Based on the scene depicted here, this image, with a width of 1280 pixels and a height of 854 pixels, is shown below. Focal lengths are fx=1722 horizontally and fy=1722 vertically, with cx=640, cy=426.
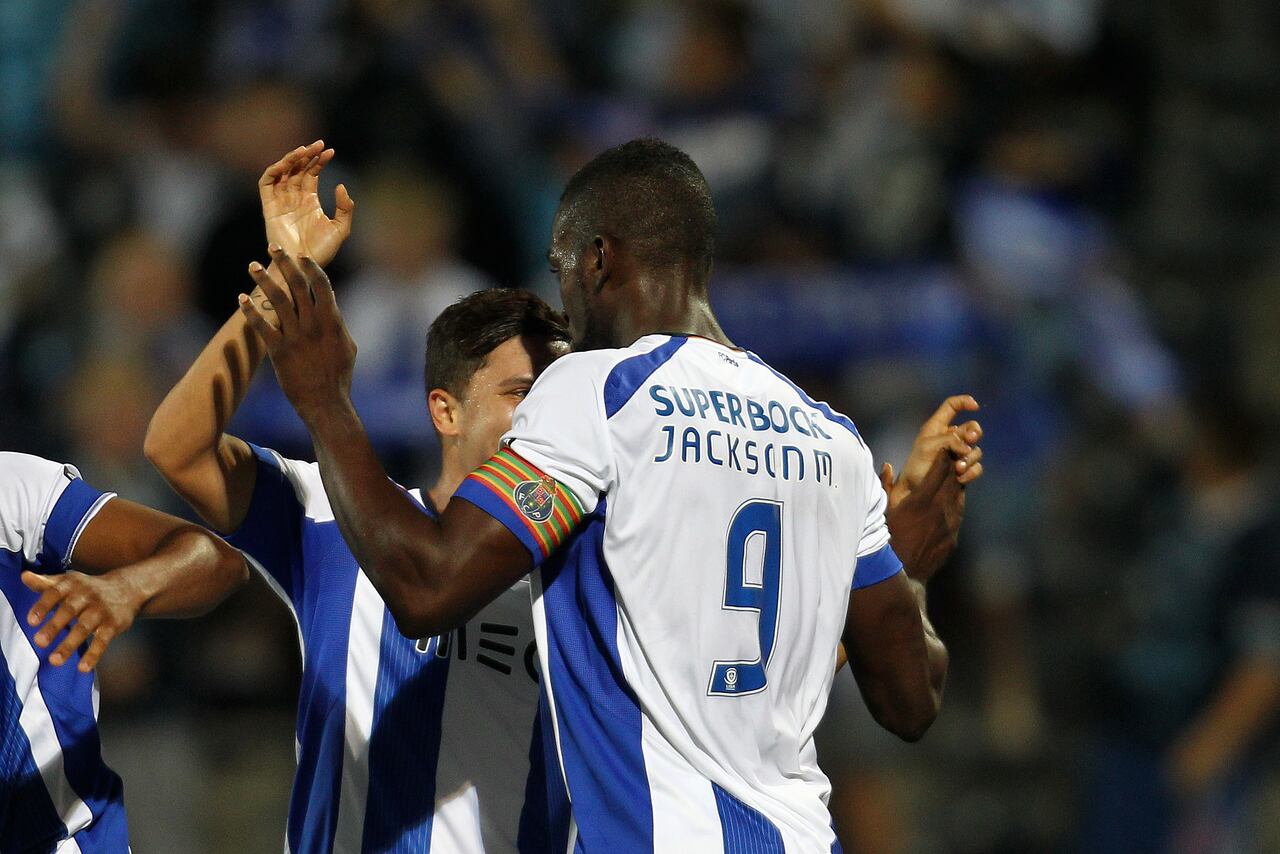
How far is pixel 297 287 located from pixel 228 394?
2.10 ft

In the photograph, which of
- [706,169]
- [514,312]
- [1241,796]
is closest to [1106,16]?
[706,169]

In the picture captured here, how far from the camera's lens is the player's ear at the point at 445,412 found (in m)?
3.76

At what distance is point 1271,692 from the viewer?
7.73 metres

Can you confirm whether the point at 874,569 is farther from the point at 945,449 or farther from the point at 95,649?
the point at 95,649

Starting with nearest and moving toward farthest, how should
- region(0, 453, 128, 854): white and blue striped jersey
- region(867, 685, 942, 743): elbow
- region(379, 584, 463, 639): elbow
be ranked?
region(379, 584, 463, 639): elbow < region(867, 685, 942, 743): elbow < region(0, 453, 128, 854): white and blue striped jersey

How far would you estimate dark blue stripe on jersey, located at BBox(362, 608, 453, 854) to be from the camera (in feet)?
11.5

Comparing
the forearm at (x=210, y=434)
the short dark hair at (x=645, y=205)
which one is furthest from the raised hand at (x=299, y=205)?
the short dark hair at (x=645, y=205)

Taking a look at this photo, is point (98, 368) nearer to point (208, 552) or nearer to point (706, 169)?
point (706, 169)

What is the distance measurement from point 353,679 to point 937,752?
5633 mm

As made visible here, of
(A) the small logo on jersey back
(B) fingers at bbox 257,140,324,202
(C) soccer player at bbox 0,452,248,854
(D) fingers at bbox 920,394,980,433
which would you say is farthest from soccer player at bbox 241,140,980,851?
(C) soccer player at bbox 0,452,248,854

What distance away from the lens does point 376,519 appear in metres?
2.82

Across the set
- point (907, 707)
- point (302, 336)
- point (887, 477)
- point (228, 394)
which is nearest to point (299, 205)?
point (228, 394)

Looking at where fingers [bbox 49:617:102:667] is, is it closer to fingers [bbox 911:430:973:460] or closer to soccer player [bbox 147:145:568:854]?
soccer player [bbox 147:145:568:854]

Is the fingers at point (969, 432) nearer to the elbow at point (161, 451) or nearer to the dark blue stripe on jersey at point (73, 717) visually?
the elbow at point (161, 451)
